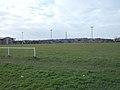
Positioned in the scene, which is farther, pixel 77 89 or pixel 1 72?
pixel 1 72

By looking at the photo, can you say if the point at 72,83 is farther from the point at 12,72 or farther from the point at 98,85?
the point at 12,72

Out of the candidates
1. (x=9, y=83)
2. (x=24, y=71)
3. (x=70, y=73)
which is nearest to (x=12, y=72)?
(x=24, y=71)

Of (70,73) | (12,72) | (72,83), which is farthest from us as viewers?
(12,72)

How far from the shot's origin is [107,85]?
9.46m

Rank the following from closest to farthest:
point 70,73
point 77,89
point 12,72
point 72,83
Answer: point 77,89
point 72,83
point 70,73
point 12,72

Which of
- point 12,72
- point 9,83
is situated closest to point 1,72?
point 12,72

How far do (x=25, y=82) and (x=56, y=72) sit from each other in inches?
80.2

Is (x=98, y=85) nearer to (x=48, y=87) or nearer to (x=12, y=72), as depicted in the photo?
(x=48, y=87)

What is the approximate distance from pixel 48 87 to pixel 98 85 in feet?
6.77

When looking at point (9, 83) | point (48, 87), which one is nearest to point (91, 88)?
point (48, 87)

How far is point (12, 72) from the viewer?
12.5 meters

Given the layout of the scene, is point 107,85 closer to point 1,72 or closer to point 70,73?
point 70,73

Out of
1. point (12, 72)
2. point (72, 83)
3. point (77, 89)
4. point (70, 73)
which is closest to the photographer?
point (77, 89)

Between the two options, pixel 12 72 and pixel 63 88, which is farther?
pixel 12 72
